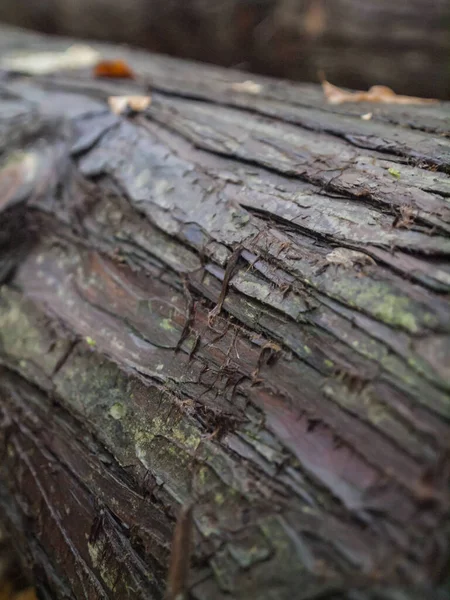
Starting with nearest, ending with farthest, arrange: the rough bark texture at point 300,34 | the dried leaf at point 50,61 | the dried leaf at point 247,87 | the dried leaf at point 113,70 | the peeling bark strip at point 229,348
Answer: the peeling bark strip at point 229,348, the dried leaf at point 247,87, the dried leaf at point 113,70, the dried leaf at point 50,61, the rough bark texture at point 300,34

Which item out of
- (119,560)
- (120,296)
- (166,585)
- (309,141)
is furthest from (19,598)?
(309,141)

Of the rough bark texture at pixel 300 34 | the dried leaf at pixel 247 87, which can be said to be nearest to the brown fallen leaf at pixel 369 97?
the dried leaf at pixel 247 87

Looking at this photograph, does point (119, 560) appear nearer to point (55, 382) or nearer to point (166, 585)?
point (166, 585)

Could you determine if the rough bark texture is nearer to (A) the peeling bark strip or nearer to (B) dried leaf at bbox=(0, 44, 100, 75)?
(B) dried leaf at bbox=(0, 44, 100, 75)

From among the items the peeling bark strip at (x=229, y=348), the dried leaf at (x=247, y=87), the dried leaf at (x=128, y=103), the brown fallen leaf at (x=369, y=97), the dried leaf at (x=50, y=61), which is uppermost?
the brown fallen leaf at (x=369, y=97)

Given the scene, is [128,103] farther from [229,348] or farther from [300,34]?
[300,34]

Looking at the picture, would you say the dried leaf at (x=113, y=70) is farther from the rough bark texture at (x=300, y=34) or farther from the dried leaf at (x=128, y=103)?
the rough bark texture at (x=300, y=34)

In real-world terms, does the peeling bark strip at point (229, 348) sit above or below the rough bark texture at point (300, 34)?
below
